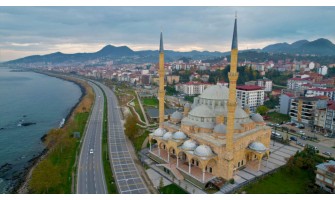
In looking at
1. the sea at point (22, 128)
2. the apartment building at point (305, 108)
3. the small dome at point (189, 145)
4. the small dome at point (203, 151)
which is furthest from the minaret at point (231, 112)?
the apartment building at point (305, 108)

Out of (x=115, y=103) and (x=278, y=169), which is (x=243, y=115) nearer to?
(x=278, y=169)

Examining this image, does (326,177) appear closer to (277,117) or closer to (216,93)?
(216,93)

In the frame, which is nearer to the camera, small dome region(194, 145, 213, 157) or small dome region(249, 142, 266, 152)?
small dome region(194, 145, 213, 157)

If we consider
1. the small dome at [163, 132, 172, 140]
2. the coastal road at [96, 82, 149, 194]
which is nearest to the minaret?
the small dome at [163, 132, 172, 140]

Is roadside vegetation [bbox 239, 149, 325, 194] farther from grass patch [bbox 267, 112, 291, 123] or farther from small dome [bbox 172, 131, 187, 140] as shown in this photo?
grass patch [bbox 267, 112, 291, 123]

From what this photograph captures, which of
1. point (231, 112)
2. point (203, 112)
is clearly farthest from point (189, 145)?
point (231, 112)

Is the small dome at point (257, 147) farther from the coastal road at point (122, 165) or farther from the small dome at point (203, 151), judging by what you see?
the coastal road at point (122, 165)
